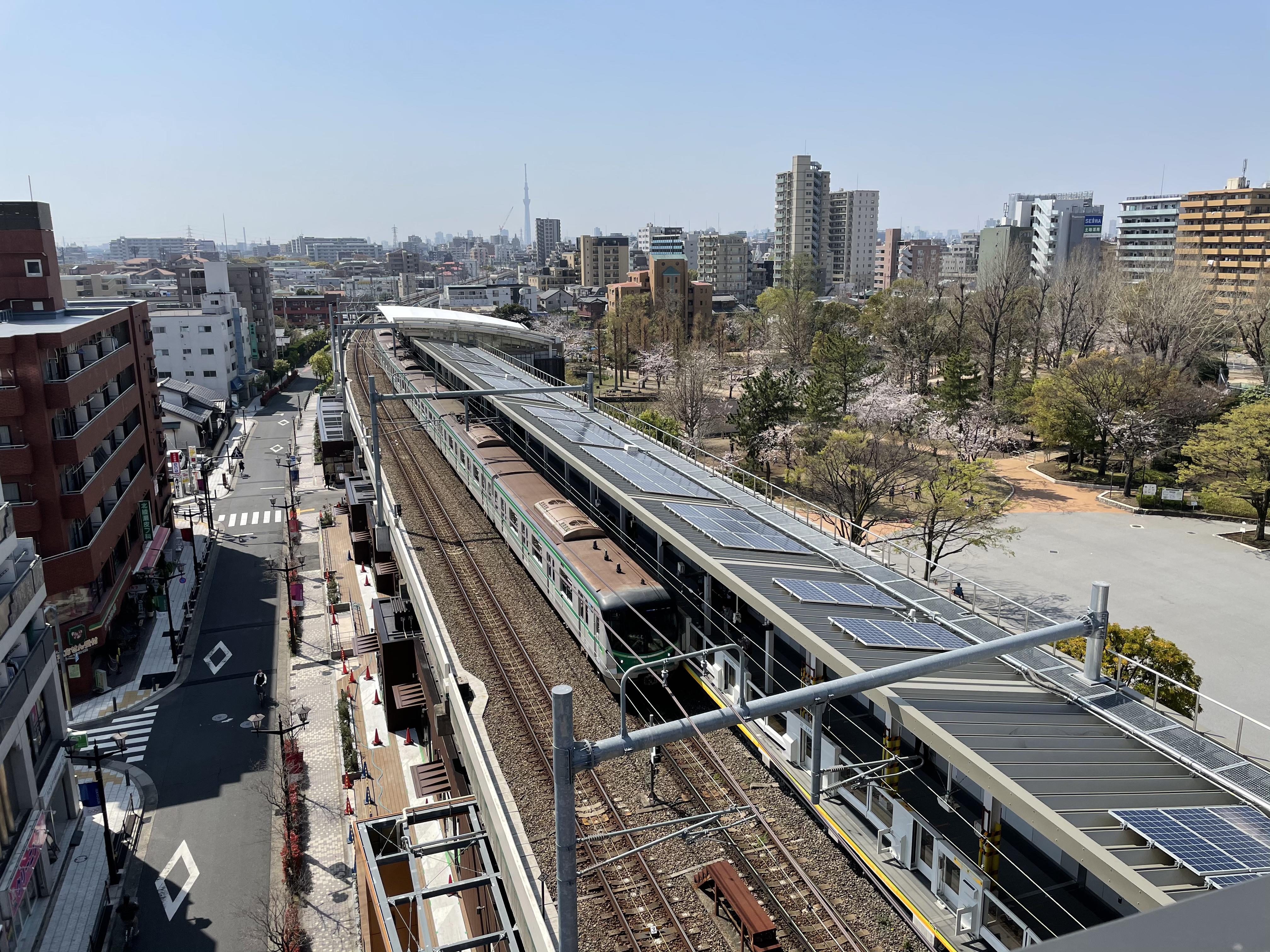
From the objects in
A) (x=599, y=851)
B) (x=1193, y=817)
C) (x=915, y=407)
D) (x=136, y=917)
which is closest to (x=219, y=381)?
Result: (x=915, y=407)

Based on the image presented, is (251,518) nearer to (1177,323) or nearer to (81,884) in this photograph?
(81,884)

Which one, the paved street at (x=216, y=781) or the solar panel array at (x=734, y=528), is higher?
the solar panel array at (x=734, y=528)

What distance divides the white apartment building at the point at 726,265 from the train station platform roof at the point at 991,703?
119967 mm

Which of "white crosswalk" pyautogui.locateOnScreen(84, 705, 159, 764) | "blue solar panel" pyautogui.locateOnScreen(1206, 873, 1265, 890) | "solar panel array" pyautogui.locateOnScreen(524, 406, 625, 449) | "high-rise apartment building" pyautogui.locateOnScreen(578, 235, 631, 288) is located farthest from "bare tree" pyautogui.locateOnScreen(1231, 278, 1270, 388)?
"high-rise apartment building" pyautogui.locateOnScreen(578, 235, 631, 288)

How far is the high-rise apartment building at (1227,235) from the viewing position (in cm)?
8050

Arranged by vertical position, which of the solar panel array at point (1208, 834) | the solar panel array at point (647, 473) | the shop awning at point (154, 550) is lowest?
the shop awning at point (154, 550)

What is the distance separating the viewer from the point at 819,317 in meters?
70.9

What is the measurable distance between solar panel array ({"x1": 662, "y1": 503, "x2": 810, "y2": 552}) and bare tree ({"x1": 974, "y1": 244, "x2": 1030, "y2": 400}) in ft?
122

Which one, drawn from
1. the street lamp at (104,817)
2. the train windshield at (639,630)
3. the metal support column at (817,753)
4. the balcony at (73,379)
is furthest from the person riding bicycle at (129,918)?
the balcony at (73,379)

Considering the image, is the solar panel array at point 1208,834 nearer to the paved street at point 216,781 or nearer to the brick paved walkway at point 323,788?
the brick paved walkway at point 323,788

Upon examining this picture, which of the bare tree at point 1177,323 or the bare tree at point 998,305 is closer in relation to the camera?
the bare tree at point 1177,323

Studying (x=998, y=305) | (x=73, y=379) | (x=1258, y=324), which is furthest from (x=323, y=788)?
(x=1258, y=324)

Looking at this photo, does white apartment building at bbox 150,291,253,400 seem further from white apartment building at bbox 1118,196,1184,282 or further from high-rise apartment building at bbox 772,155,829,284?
white apartment building at bbox 1118,196,1184,282

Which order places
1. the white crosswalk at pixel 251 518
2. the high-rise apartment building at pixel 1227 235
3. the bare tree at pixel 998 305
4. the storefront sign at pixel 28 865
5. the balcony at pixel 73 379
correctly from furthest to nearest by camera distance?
the high-rise apartment building at pixel 1227 235
the bare tree at pixel 998 305
the white crosswalk at pixel 251 518
the balcony at pixel 73 379
the storefront sign at pixel 28 865
